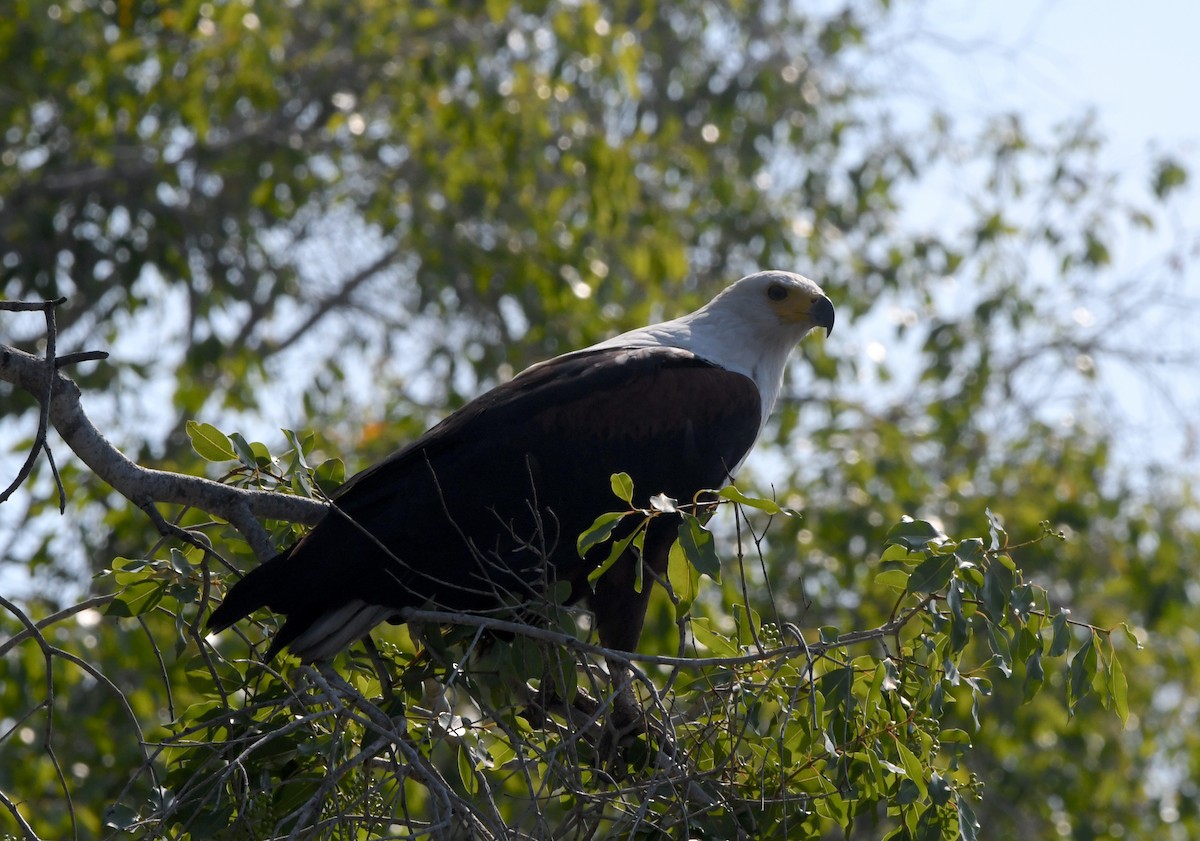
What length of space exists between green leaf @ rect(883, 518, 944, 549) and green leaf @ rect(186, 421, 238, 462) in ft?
4.59

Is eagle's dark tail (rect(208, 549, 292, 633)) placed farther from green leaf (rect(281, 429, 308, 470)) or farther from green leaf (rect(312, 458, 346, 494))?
green leaf (rect(312, 458, 346, 494))

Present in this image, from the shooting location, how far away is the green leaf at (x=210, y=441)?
2.93 m

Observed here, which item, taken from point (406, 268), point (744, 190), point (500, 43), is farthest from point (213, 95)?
point (744, 190)

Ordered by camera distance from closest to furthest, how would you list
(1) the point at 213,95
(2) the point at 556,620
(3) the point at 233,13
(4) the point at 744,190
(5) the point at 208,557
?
1. (2) the point at 556,620
2. (5) the point at 208,557
3. (3) the point at 233,13
4. (1) the point at 213,95
5. (4) the point at 744,190

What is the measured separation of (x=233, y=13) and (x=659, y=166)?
239 centimetres

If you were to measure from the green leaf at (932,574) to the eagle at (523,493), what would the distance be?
0.81 meters

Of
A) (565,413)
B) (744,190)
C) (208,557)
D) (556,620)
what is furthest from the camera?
(744,190)

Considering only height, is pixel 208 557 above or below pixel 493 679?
above

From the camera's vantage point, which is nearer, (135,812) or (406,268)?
(135,812)

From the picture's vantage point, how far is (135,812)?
95.8 inches

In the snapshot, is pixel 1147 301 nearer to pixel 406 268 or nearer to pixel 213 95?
pixel 406 268

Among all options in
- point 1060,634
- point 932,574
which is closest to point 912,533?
point 932,574

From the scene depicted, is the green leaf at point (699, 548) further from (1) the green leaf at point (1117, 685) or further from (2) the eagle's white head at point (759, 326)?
(2) the eagle's white head at point (759, 326)

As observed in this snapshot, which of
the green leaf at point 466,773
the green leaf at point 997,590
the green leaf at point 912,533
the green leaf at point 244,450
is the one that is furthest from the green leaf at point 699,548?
the green leaf at point 244,450
